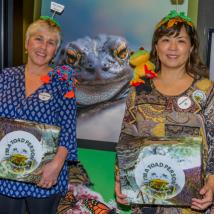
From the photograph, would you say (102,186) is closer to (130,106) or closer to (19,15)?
(130,106)

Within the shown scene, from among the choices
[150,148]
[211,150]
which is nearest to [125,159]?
[150,148]

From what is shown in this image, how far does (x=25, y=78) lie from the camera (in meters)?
1.77

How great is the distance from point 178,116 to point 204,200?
32 centimetres

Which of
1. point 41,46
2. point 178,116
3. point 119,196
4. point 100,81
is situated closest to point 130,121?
point 178,116

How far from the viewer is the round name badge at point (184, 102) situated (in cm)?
149

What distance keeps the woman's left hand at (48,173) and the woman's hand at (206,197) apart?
1.99 ft

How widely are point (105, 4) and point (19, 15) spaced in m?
0.56

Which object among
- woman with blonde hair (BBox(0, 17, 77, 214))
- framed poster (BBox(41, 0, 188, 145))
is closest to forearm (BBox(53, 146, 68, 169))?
woman with blonde hair (BBox(0, 17, 77, 214))

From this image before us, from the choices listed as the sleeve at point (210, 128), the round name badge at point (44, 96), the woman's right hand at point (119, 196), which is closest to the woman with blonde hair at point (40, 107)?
the round name badge at point (44, 96)

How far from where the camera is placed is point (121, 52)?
210 centimetres

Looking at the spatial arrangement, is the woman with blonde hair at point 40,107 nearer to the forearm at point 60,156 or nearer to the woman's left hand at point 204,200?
the forearm at point 60,156

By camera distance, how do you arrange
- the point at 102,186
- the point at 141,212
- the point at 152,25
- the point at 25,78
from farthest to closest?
the point at 102,186, the point at 152,25, the point at 25,78, the point at 141,212

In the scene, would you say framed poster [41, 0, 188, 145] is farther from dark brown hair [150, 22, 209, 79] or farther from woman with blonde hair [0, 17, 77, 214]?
dark brown hair [150, 22, 209, 79]

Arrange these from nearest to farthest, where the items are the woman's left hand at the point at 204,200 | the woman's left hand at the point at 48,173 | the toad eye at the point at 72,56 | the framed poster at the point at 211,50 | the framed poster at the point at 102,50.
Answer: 1. the woman's left hand at the point at 204,200
2. the woman's left hand at the point at 48,173
3. the framed poster at the point at 211,50
4. the framed poster at the point at 102,50
5. the toad eye at the point at 72,56
